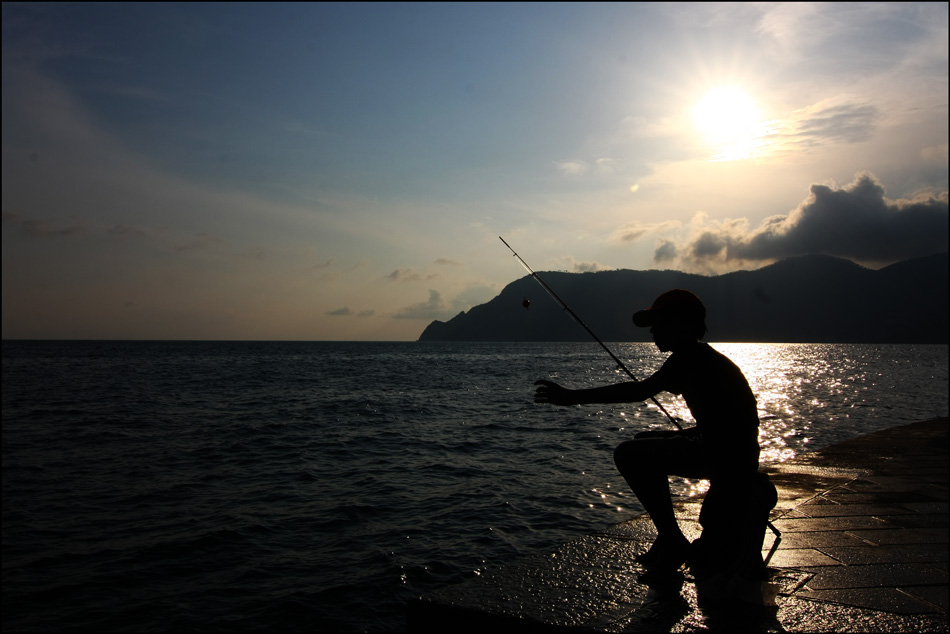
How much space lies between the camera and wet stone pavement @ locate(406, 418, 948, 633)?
9.98 ft

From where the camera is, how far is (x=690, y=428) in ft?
11.2

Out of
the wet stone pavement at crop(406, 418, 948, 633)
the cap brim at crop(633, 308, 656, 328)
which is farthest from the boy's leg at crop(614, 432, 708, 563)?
the cap brim at crop(633, 308, 656, 328)

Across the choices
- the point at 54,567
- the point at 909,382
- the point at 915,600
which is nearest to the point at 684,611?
the point at 915,600

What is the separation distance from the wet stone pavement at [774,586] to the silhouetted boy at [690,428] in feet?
1.27

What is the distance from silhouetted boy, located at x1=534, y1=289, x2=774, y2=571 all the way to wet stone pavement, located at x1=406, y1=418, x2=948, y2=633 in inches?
15.2

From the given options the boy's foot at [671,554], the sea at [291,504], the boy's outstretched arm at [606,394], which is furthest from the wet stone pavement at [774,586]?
the sea at [291,504]

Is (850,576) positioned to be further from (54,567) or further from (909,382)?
(909,382)

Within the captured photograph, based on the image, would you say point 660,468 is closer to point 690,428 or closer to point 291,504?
point 690,428

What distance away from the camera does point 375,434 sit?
18.8 metres

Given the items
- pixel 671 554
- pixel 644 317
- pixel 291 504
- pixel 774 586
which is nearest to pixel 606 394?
pixel 644 317

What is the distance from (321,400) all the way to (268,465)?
1616 centimetres

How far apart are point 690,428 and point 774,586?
106cm

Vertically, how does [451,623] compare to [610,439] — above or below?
above

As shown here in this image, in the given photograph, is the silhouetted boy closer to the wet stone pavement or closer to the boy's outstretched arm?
the boy's outstretched arm
